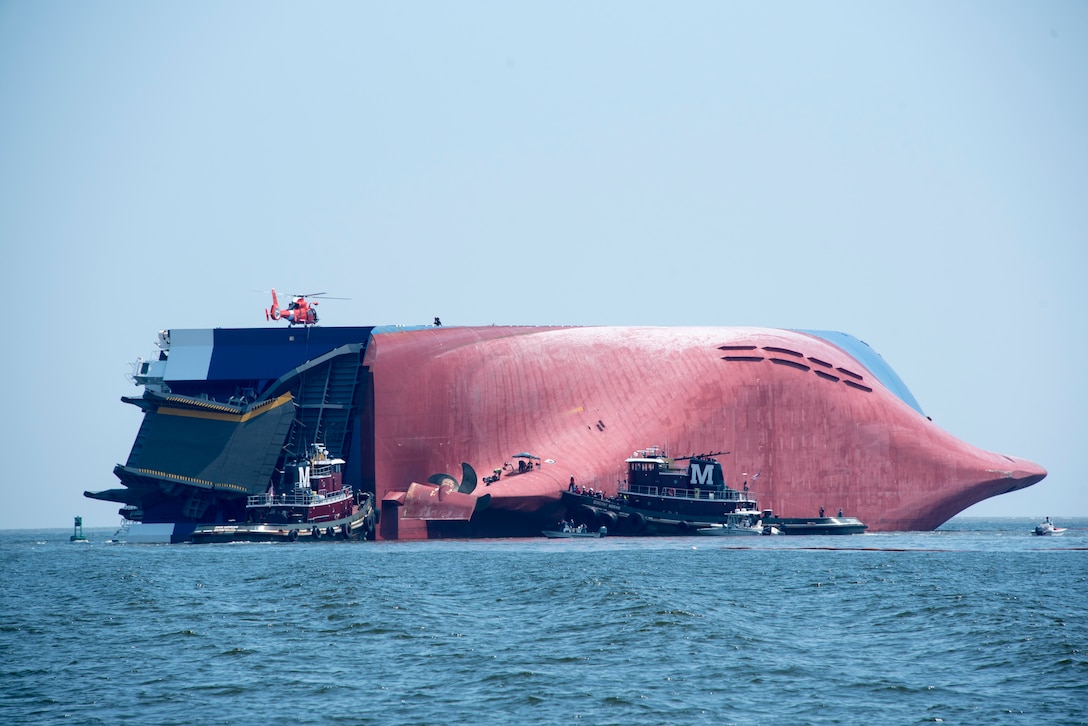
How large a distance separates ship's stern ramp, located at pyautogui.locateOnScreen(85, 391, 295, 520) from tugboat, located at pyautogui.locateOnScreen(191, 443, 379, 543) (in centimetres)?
166

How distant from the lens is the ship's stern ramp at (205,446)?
73.7 metres

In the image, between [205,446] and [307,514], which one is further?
[205,446]

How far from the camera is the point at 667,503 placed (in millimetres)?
73000

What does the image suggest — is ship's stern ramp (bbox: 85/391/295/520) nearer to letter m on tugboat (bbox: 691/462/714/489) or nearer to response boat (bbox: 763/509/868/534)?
letter m on tugboat (bbox: 691/462/714/489)

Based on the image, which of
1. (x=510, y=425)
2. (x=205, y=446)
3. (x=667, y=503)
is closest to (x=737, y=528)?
(x=667, y=503)

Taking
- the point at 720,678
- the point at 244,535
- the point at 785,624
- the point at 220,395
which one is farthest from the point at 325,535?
the point at 720,678

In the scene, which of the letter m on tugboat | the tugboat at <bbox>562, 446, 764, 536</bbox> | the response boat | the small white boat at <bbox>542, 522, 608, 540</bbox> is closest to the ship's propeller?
the small white boat at <bbox>542, 522, 608, 540</bbox>

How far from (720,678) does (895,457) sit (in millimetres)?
61062

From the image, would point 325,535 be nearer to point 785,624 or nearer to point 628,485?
point 628,485

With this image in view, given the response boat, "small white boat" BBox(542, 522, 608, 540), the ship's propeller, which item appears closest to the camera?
"small white boat" BBox(542, 522, 608, 540)

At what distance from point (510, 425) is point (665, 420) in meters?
9.81

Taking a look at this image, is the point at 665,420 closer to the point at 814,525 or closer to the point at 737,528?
the point at 737,528

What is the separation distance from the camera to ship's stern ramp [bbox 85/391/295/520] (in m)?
73.7

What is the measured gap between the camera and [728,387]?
272 ft
